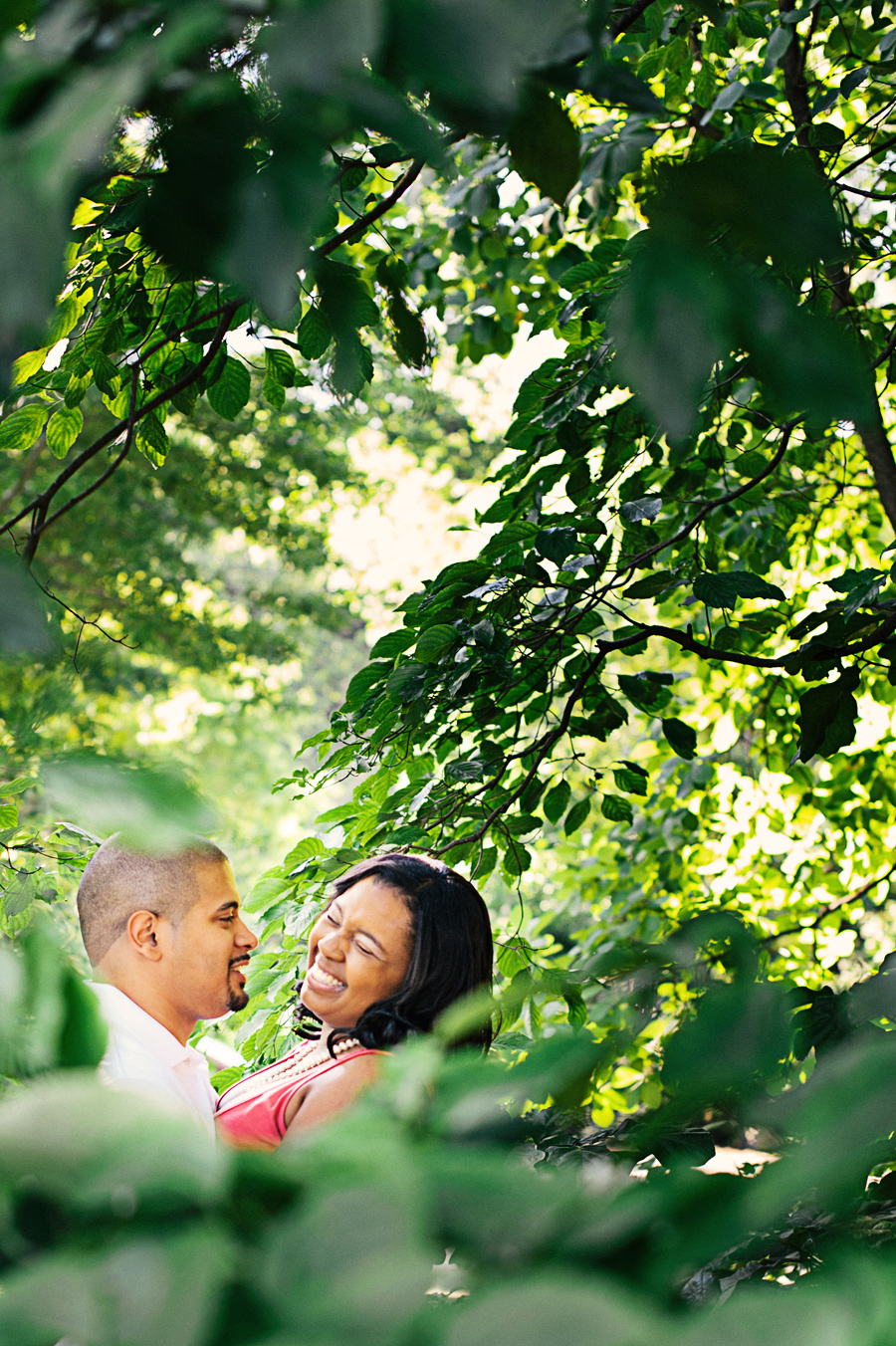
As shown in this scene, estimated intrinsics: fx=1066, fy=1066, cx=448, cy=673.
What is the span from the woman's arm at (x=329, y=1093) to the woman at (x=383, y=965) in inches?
1.0

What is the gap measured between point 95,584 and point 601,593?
6619 mm

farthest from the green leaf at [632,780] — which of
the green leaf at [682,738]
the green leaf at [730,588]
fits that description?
the green leaf at [730,588]

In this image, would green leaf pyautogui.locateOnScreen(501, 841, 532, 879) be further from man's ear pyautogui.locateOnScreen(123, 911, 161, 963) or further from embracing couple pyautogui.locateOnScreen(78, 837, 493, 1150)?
man's ear pyautogui.locateOnScreen(123, 911, 161, 963)

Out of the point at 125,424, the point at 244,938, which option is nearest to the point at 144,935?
the point at 244,938

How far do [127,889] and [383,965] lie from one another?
14.7 inches

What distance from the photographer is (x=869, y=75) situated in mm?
1993

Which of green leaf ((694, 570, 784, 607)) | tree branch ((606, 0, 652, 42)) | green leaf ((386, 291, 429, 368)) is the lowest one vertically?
green leaf ((694, 570, 784, 607))

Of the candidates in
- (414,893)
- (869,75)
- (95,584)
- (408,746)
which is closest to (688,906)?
(408,746)

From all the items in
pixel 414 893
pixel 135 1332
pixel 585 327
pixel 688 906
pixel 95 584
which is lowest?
pixel 688 906

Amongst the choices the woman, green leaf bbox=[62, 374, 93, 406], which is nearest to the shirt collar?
the woman

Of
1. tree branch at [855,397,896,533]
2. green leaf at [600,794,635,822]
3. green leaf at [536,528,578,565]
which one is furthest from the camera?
tree branch at [855,397,896,533]

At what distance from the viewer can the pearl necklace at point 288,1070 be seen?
1465 mm

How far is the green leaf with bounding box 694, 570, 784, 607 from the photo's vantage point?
1.77 meters

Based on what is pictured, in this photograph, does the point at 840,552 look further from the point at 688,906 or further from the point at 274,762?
the point at 274,762
